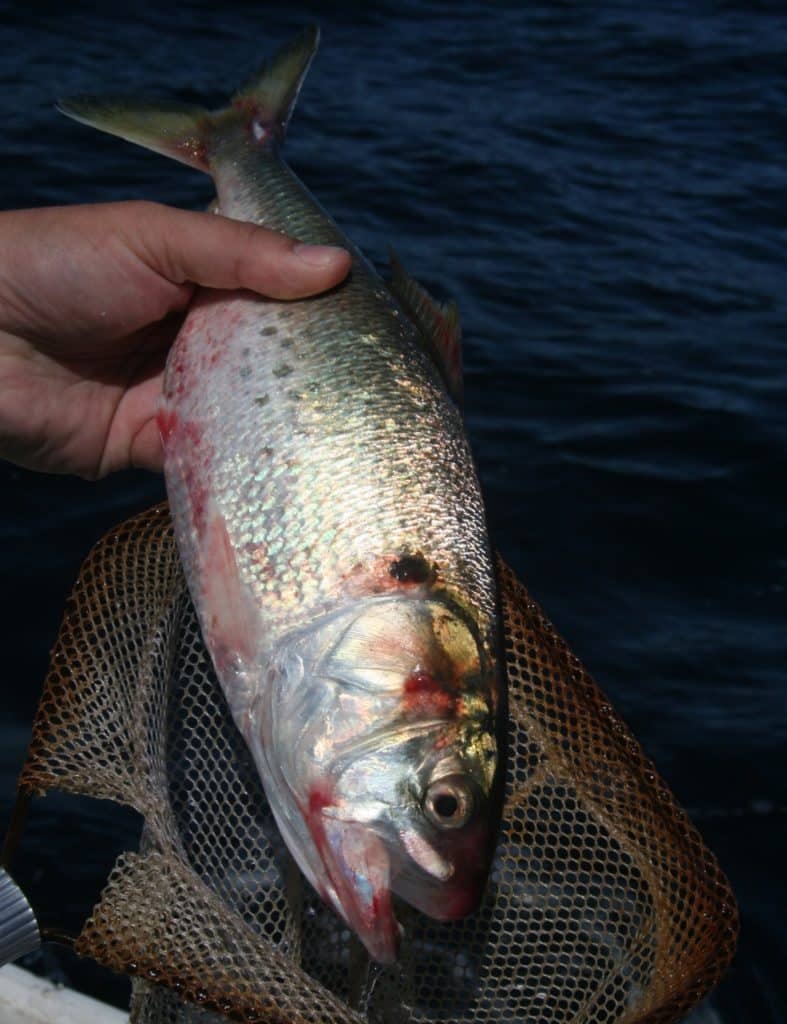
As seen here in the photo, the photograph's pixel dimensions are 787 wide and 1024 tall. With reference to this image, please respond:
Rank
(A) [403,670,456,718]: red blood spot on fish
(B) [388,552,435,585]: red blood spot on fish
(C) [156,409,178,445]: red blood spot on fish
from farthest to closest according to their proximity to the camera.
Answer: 1. (C) [156,409,178,445]: red blood spot on fish
2. (B) [388,552,435,585]: red blood spot on fish
3. (A) [403,670,456,718]: red blood spot on fish

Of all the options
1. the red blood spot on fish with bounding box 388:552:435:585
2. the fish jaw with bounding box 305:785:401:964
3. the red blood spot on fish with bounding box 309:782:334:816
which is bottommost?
the fish jaw with bounding box 305:785:401:964

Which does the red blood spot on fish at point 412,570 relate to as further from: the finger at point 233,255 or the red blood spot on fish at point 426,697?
the finger at point 233,255

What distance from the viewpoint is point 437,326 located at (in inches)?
117

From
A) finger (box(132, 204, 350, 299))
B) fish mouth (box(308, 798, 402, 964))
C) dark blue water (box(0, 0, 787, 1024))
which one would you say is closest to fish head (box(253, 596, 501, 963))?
fish mouth (box(308, 798, 402, 964))

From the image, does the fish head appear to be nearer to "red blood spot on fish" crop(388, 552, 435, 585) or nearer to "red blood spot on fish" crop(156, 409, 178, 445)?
"red blood spot on fish" crop(388, 552, 435, 585)

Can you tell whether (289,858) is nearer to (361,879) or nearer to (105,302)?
(361,879)

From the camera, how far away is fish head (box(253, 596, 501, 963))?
2.16 meters

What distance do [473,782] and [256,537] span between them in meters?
0.66

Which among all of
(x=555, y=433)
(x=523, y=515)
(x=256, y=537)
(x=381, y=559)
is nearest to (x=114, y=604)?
(x=256, y=537)

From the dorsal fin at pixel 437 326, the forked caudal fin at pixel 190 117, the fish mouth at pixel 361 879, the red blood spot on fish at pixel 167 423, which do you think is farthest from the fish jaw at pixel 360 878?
the forked caudal fin at pixel 190 117

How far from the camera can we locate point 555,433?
774 cm

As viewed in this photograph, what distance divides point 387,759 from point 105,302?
1.57 metres

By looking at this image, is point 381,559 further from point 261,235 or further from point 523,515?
point 523,515

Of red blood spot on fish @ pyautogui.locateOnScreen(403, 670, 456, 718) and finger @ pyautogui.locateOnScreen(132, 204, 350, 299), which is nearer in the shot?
red blood spot on fish @ pyautogui.locateOnScreen(403, 670, 456, 718)
